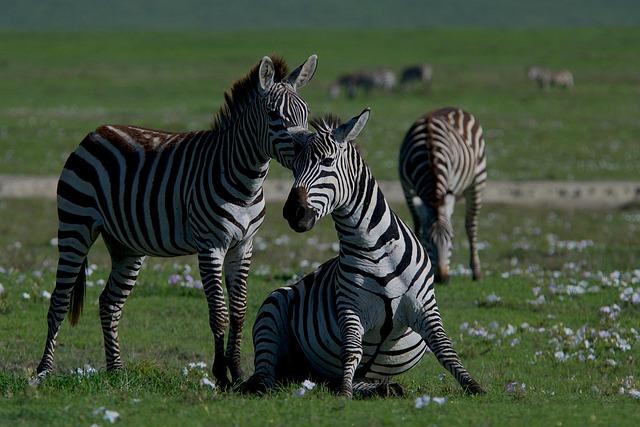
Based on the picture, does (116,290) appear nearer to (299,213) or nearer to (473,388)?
(299,213)

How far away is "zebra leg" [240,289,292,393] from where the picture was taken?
852 cm

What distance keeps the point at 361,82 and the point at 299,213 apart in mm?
54507

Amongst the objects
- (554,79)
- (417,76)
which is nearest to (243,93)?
(554,79)

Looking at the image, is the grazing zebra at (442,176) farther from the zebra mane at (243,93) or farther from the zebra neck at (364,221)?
the zebra neck at (364,221)

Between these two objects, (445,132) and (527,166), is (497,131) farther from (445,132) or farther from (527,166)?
(445,132)

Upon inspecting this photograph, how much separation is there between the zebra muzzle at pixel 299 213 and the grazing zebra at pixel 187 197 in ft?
3.81

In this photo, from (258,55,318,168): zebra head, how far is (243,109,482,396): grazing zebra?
70 centimetres

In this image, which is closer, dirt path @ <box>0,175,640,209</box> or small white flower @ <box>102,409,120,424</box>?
small white flower @ <box>102,409,120,424</box>

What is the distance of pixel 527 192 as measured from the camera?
25.3 metres

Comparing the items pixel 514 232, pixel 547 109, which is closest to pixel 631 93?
pixel 547 109

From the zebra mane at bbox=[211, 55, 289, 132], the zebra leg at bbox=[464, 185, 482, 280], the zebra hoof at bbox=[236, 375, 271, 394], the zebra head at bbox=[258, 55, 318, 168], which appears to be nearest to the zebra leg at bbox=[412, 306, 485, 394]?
the zebra hoof at bbox=[236, 375, 271, 394]

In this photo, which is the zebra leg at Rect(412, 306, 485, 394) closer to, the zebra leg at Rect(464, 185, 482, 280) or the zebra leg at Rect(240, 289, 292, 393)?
the zebra leg at Rect(240, 289, 292, 393)

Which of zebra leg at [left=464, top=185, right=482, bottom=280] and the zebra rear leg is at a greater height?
zebra leg at [left=464, top=185, right=482, bottom=280]

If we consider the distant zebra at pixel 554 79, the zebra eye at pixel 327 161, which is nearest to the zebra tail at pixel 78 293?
the zebra eye at pixel 327 161
